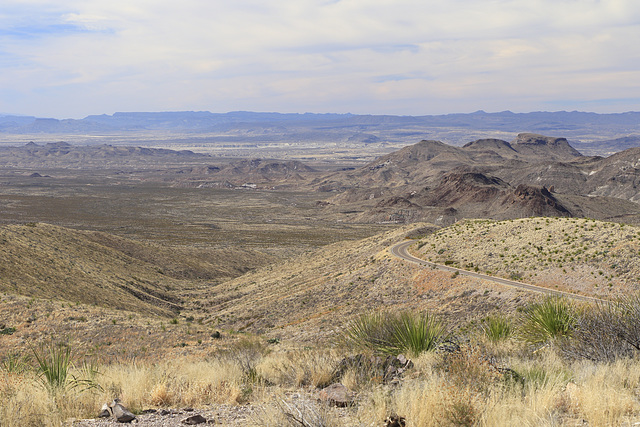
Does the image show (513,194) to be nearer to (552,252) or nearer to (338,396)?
(552,252)

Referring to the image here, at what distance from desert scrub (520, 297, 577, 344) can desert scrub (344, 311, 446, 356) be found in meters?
2.33

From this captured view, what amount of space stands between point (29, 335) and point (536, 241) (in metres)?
29.1

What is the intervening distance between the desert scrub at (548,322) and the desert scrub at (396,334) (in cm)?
233

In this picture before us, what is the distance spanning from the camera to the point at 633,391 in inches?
278

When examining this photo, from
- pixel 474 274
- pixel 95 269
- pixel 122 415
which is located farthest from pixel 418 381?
pixel 95 269

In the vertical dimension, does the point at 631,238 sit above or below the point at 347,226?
above

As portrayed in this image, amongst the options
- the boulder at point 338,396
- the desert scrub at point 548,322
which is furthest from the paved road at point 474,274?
the boulder at point 338,396

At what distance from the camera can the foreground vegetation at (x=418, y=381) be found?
5996mm

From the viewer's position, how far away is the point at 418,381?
751 cm

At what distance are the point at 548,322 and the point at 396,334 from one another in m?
3.83

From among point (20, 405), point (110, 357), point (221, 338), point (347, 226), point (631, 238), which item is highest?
point (20, 405)

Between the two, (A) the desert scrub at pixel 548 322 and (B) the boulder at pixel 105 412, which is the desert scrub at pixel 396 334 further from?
(B) the boulder at pixel 105 412

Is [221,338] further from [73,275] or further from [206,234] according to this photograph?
[206,234]

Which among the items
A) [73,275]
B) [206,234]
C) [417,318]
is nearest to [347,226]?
[206,234]
